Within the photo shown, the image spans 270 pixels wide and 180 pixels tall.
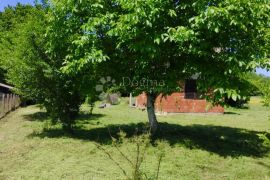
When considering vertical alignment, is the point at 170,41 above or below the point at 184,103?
above

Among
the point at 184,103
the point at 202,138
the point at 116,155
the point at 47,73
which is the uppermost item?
the point at 47,73

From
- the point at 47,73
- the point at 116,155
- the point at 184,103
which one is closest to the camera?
the point at 116,155

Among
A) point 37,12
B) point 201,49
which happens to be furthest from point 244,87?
point 37,12

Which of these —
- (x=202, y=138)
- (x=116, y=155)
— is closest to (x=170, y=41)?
(x=116, y=155)

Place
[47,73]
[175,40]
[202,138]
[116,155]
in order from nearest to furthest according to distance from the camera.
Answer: [116,155] < [175,40] < [47,73] < [202,138]

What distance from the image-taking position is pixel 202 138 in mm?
16422

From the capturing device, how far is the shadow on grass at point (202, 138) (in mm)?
14248
